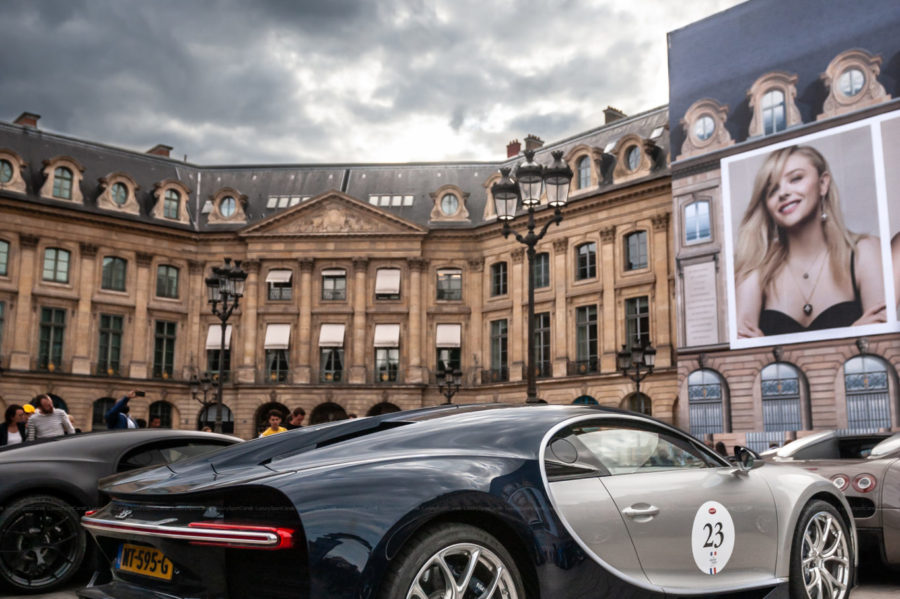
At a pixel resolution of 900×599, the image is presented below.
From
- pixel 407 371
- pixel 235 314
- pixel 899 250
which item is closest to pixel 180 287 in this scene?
pixel 235 314

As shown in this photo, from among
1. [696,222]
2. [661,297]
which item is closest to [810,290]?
[696,222]

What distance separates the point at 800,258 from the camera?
29.4 m

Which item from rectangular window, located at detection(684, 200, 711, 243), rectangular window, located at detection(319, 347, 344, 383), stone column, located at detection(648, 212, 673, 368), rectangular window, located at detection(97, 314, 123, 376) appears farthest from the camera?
rectangular window, located at detection(319, 347, 344, 383)

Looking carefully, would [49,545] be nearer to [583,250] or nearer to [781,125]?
[781,125]

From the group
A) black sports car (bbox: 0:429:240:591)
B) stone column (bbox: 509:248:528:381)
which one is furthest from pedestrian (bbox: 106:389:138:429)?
stone column (bbox: 509:248:528:381)

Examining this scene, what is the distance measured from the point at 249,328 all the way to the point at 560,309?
14948 mm

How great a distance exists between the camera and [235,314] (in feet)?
145

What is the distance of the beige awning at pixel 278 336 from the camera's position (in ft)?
143

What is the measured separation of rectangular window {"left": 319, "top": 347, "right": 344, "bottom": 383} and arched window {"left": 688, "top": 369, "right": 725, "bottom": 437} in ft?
56.9

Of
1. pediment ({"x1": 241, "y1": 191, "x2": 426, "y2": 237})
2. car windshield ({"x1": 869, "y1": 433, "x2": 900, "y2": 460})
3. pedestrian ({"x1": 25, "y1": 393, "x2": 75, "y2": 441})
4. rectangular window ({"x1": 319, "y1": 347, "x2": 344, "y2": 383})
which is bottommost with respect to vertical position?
car windshield ({"x1": 869, "y1": 433, "x2": 900, "y2": 460})

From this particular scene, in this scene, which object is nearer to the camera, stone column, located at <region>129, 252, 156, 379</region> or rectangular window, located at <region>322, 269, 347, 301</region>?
stone column, located at <region>129, 252, 156, 379</region>

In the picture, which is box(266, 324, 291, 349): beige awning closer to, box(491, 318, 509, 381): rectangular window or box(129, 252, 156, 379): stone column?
box(129, 252, 156, 379): stone column

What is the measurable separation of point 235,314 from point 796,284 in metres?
26.2

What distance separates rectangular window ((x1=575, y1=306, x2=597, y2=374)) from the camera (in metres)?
39.0
